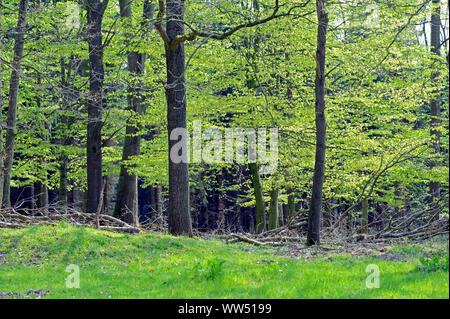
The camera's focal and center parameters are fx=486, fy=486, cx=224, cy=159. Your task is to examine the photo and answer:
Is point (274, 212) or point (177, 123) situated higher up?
point (177, 123)

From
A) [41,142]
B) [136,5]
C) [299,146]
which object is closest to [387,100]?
[299,146]

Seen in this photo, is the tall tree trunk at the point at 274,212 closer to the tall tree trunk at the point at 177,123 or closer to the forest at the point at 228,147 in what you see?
the forest at the point at 228,147

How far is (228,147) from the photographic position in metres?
18.8

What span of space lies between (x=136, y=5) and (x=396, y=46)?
1115 cm

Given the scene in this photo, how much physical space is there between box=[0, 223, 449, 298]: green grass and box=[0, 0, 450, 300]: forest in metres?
0.05

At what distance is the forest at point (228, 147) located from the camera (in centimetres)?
826

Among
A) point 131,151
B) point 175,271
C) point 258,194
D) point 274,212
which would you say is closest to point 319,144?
point 175,271

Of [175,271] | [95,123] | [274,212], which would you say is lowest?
[274,212]

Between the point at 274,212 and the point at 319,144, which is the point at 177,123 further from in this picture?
the point at 274,212

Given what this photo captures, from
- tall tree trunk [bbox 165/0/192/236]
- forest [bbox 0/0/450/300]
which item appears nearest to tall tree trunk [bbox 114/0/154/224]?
forest [bbox 0/0/450/300]

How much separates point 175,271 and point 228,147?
10163 mm

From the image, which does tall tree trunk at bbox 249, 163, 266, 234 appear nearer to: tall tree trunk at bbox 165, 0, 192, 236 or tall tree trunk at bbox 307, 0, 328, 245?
tall tree trunk at bbox 165, 0, 192, 236

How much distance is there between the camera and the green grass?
6809 millimetres
